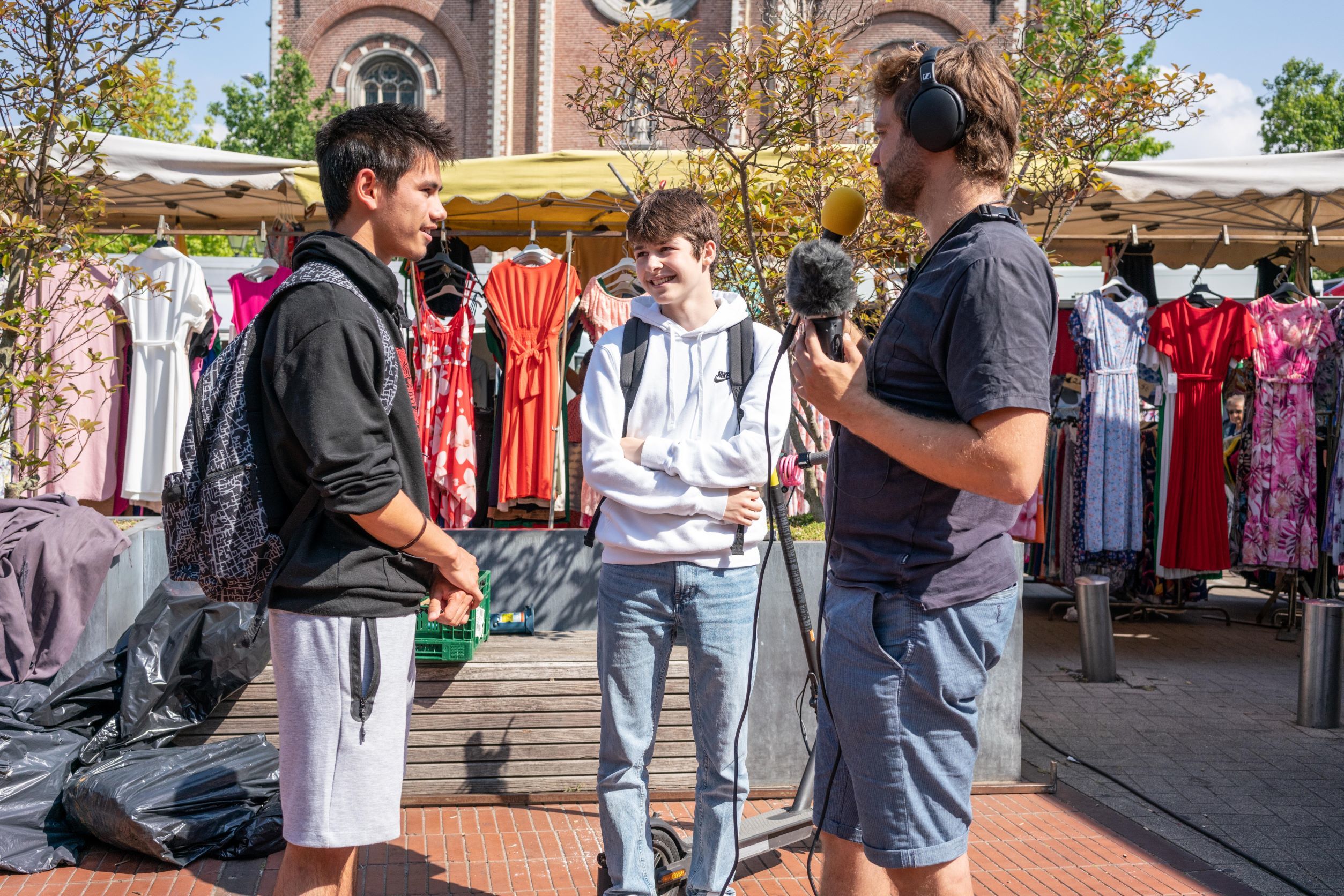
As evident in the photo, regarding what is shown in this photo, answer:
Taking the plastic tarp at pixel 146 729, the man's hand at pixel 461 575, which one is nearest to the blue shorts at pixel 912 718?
the man's hand at pixel 461 575

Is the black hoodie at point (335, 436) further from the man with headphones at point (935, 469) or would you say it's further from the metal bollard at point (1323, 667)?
the metal bollard at point (1323, 667)

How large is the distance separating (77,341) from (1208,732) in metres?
7.35

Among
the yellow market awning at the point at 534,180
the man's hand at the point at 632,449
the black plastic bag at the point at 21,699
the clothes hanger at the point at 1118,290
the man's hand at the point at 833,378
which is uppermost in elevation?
the yellow market awning at the point at 534,180

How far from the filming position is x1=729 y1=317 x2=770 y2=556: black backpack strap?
10.9ft

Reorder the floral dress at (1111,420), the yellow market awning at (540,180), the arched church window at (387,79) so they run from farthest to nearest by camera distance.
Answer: the arched church window at (387,79)
the floral dress at (1111,420)
the yellow market awning at (540,180)

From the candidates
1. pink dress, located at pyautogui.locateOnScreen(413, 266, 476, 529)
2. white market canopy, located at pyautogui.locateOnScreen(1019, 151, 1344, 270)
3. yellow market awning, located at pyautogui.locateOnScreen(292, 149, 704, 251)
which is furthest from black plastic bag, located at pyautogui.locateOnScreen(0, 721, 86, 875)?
white market canopy, located at pyautogui.locateOnScreen(1019, 151, 1344, 270)

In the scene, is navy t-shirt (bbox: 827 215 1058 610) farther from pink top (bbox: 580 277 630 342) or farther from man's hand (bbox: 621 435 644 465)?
pink top (bbox: 580 277 630 342)

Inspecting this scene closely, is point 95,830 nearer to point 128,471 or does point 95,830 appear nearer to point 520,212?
point 128,471

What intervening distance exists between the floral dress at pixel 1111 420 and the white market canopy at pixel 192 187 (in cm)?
545

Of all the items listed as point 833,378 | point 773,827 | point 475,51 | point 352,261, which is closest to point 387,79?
point 475,51

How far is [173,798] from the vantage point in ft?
12.6

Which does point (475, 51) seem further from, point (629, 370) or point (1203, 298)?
point (629, 370)

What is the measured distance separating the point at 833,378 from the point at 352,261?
108cm

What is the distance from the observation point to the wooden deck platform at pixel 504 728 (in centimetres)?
439
